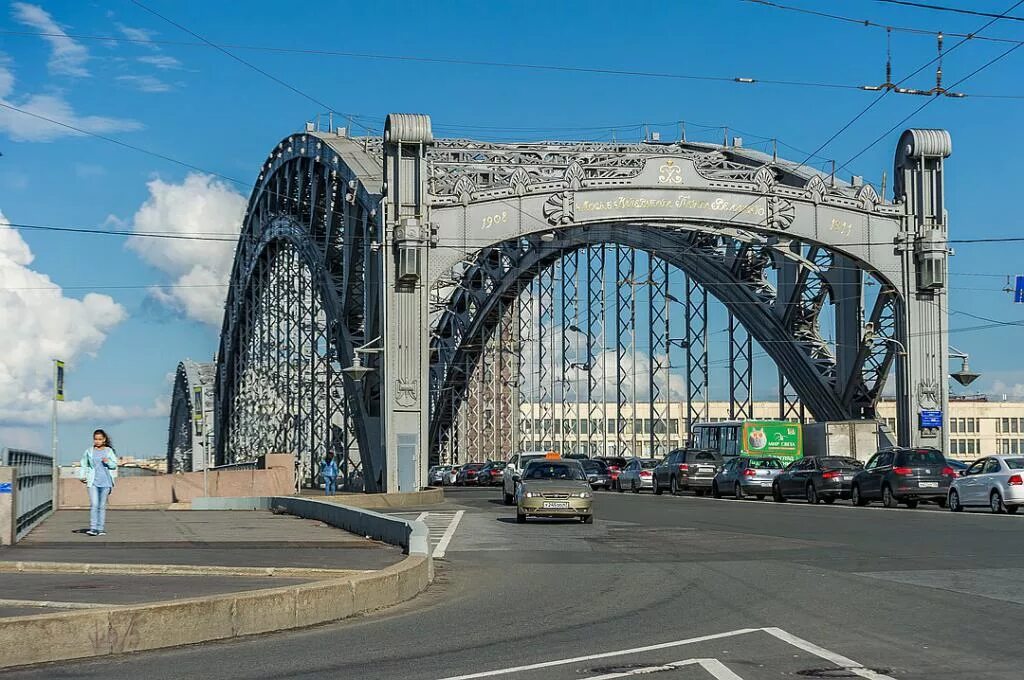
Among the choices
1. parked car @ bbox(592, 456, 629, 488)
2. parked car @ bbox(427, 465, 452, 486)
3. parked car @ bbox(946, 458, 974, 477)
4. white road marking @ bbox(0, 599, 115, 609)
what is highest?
parked car @ bbox(946, 458, 974, 477)

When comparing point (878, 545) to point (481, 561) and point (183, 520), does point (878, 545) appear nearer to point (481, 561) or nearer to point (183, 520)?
point (481, 561)

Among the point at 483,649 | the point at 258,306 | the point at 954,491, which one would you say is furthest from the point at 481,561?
the point at 258,306

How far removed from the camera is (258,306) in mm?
90812

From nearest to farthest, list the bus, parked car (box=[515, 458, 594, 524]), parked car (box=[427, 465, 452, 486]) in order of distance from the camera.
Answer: parked car (box=[515, 458, 594, 524]), the bus, parked car (box=[427, 465, 452, 486])

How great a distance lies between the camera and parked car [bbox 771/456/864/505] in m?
41.7

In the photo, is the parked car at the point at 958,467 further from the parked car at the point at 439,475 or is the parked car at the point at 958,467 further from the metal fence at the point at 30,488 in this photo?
the parked car at the point at 439,475

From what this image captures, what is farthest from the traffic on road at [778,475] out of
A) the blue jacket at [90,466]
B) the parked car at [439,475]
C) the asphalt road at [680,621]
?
the parked car at [439,475]

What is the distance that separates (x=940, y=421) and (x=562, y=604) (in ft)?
134

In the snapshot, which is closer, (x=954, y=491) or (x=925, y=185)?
(x=954, y=491)

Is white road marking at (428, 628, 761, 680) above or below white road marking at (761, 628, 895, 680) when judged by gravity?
below

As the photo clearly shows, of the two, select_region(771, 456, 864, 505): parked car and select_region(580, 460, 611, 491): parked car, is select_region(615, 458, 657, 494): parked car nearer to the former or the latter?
select_region(580, 460, 611, 491): parked car

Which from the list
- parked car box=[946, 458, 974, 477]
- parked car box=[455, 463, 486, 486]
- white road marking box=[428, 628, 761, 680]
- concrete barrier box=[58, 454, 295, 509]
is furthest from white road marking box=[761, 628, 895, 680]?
parked car box=[455, 463, 486, 486]

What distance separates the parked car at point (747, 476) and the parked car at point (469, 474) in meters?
32.9

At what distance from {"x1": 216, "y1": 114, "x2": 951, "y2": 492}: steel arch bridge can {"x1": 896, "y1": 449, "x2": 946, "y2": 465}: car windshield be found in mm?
13921
